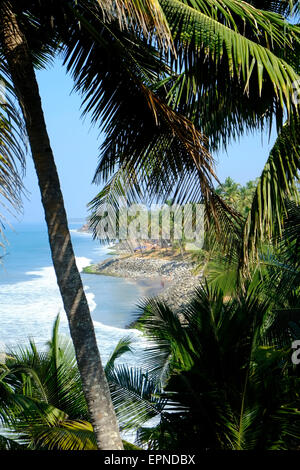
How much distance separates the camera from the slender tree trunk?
150 inches

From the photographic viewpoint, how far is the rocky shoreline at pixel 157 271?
1501 inches

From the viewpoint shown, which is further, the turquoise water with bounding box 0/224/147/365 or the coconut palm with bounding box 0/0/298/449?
the turquoise water with bounding box 0/224/147/365

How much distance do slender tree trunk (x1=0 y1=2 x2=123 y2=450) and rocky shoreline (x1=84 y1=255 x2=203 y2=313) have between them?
103 feet

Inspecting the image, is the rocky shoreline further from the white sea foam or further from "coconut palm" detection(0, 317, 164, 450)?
"coconut palm" detection(0, 317, 164, 450)

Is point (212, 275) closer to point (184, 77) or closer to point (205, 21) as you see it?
point (184, 77)

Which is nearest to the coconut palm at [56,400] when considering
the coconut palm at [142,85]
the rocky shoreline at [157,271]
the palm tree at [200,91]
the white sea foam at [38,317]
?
the coconut palm at [142,85]

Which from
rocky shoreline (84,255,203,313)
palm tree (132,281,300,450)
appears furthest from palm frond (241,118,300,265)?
rocky shoreline (84,255,203,313)

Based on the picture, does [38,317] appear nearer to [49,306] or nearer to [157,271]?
[49,306]

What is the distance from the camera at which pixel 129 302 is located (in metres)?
37.5

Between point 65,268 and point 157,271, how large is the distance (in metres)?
46.4

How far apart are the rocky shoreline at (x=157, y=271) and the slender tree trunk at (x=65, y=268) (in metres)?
31.4

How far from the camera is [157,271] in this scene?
164 ft

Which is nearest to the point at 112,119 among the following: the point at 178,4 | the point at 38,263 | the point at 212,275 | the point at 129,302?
the point at 178,4
